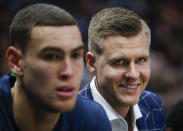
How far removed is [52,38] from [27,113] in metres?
0.40

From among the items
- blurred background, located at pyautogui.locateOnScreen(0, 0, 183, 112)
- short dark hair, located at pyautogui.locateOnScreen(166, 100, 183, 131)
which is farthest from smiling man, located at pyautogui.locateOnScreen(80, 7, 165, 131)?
blurred background, located at pyautogui.locateOnScreen(0, 0, 183, 112)

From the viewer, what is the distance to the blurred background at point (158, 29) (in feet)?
18.3

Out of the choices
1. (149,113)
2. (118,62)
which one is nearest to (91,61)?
(118,62)

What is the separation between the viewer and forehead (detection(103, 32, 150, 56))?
2.47m

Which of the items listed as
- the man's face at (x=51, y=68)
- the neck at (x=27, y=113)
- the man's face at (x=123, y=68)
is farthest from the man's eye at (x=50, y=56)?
the man's face at (x=123, y=68)

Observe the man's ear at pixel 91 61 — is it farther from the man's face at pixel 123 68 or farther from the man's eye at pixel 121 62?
the man's eye at pixel 121 62

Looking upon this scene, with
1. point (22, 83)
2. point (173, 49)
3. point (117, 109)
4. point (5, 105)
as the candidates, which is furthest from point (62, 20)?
point (173, 49)

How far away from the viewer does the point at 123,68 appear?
2.46 metres

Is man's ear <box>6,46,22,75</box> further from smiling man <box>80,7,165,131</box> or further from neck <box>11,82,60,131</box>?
smiling man <box>80,7,165,131</box>

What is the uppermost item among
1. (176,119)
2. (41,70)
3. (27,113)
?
(41,70)

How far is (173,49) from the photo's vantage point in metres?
6.48

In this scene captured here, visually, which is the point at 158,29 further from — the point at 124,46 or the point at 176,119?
the point at 124,46

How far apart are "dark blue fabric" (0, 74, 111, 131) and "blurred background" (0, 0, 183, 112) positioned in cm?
313

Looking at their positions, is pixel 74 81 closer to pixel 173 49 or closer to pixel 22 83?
pixel 22 83
